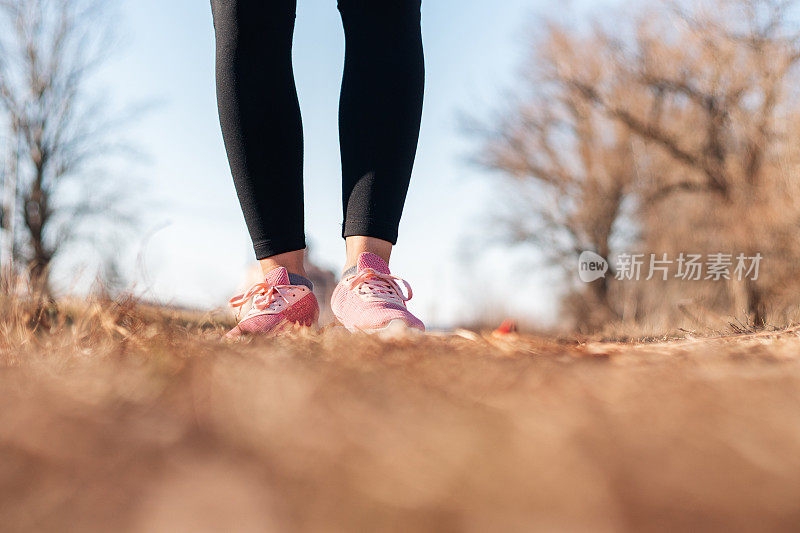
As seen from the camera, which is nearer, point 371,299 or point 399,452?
point 399,452

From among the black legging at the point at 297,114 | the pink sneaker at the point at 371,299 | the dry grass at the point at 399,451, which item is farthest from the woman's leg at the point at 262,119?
the dry grass at the point at 399,451

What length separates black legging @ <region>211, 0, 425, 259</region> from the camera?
0.86 meters

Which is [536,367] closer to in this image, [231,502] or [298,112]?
[231,502]

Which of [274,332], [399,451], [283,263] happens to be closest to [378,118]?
[283,263]

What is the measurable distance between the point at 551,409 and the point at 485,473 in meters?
0.05

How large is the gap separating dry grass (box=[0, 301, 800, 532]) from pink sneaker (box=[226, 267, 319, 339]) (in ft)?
1.74

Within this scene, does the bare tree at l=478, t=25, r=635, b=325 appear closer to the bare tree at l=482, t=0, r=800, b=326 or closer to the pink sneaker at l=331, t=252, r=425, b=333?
the bare tree at l=482, t=0, r=800, b=326

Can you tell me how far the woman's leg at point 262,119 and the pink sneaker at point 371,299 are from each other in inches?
4.2

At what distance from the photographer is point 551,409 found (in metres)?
0.19

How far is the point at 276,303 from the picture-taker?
0.81 m

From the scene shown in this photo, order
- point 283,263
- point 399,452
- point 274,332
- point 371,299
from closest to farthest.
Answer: point 399,452, point 274,332, point 371,299, point 283,263

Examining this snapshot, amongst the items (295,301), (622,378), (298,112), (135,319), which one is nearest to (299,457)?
(622,378)

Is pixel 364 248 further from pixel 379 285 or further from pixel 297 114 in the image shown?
pixel 297 114

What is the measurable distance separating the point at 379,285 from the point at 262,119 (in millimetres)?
322
